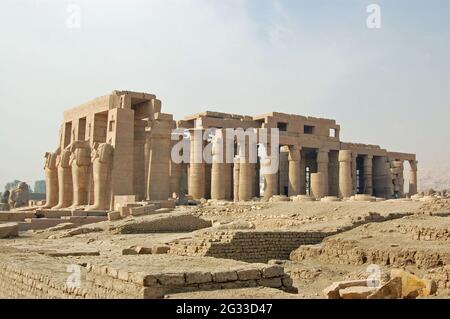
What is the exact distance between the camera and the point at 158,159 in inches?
996

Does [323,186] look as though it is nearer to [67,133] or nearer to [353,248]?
[67,133]

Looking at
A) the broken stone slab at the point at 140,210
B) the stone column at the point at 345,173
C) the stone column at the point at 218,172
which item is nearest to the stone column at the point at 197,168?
the stone column at the point at 218,172

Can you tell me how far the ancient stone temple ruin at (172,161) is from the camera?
985 inches

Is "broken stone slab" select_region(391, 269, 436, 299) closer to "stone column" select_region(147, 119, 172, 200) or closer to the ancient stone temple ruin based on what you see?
the ancient stone temple ruin

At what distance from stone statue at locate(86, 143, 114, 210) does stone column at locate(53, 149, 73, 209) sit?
3.47 m

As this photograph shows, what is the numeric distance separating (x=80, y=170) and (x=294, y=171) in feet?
48.5

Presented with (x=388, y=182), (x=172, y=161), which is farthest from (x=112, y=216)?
(x=388, y=182)

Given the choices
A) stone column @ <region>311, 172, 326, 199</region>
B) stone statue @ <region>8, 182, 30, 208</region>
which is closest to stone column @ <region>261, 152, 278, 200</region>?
stone column @ <region>311, 172, 326, 199</region>

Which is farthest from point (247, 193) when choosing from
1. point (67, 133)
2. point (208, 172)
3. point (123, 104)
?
point (67, 133)

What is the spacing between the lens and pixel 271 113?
3531 centimetres

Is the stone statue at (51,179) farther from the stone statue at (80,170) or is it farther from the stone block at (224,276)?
the stone block at (224,276)

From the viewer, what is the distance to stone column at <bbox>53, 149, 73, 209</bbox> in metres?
27.7
